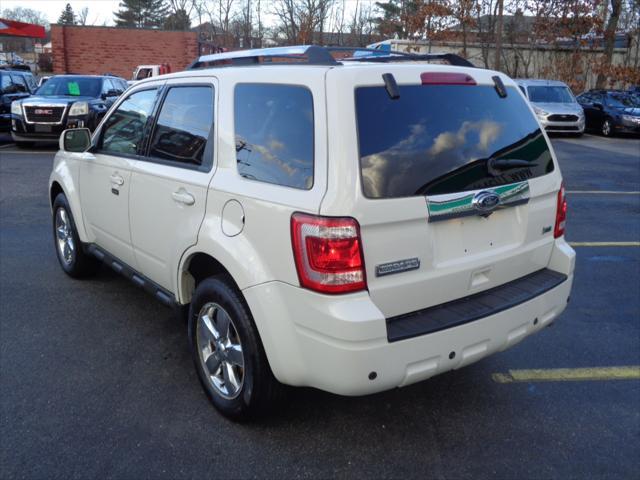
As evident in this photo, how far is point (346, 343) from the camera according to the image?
2537 millimetres

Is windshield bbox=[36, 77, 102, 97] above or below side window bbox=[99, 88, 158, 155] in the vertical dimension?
above

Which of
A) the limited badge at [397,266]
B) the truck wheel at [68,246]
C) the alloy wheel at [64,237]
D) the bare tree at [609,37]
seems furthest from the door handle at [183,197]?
the bare tree at [609,37]

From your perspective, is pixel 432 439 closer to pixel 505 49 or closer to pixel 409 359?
pixel 409 359

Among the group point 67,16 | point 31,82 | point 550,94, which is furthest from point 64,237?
point 67,16

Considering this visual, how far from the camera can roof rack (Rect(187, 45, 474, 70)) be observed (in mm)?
2986

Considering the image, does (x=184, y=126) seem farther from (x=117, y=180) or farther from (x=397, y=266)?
(x=397, y=266)

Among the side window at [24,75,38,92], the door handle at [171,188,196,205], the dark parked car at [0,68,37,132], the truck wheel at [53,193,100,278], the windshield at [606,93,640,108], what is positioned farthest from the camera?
the windshield at [606,93,640,108]

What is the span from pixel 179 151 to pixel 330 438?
73.3 inches

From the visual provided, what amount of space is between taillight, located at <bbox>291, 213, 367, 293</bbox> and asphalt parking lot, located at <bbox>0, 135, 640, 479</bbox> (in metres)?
0.94

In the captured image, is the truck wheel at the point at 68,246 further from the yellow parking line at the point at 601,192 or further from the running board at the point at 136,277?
the yellow parking line at the point at 601,192

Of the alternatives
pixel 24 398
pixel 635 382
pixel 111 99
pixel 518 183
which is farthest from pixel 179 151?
pixel 111 99

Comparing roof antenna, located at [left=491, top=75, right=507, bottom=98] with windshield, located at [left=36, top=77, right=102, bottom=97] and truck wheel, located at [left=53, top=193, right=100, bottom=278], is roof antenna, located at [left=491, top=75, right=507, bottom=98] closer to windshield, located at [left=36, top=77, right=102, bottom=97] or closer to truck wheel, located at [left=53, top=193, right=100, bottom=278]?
truck wheel, located at [left=53, top=193, right=100, bottom=278]

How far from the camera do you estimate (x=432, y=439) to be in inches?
121

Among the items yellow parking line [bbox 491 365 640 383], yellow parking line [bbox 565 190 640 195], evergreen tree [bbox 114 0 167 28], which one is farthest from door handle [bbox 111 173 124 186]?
evergreen tree [bbox 114 0 167 28]
